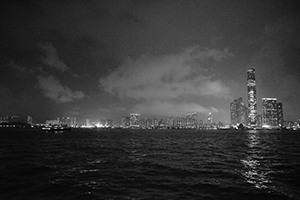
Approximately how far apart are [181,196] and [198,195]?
1.30 m

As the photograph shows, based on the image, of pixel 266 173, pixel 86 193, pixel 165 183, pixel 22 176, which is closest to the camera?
pixel 86 193

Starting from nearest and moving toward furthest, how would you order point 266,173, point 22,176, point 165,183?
point 165,183 → point 22,176 → point 266,173

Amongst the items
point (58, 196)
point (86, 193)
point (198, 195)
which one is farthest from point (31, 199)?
point (198, 195)

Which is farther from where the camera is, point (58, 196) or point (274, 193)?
point (274, 193)

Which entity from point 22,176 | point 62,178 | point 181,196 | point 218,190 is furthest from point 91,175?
point 218,190

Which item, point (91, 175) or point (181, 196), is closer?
point (181, 196)

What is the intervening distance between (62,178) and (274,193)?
18.4 m

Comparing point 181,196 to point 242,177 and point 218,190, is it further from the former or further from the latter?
point 242,177

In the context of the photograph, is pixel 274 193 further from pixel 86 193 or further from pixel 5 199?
pixel 5 199

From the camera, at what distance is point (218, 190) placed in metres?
15.2

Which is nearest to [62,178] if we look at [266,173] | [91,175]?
[91,175]

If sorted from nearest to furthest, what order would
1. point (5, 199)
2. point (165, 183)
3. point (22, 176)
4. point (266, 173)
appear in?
point (5, 199) → point (165, 183) → point (22, 176) → point (266, 173)

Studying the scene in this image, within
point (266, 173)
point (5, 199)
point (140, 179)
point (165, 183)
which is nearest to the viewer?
point (5, 199)

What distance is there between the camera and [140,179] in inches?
725
